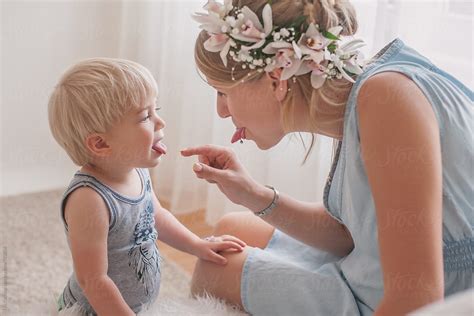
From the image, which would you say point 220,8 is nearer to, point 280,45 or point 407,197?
point 280,45

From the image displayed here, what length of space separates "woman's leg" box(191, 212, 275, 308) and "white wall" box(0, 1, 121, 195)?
1345mm

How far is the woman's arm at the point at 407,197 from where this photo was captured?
1.15 metres

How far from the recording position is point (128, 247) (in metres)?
1.51

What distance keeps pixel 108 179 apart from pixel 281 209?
0.41 meters

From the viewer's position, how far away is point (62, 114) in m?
1.43

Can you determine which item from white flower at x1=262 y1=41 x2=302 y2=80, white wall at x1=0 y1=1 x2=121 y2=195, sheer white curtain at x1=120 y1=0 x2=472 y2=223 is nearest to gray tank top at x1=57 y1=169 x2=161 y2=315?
white flower at x1=262 y1=41 x2=302 y2=80

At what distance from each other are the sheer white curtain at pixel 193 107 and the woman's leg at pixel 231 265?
0.39 meters

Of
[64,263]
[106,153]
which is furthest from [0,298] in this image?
[106,153]

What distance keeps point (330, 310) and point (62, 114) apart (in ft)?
2.22

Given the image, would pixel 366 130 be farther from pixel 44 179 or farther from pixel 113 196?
pixel 44 179

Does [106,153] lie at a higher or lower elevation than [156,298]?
higher

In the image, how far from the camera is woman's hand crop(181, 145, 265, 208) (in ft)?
5.13

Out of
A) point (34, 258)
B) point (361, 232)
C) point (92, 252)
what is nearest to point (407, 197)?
point (361, 232)

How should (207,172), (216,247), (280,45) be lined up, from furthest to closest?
(216,247), (207,172), (280,45)
